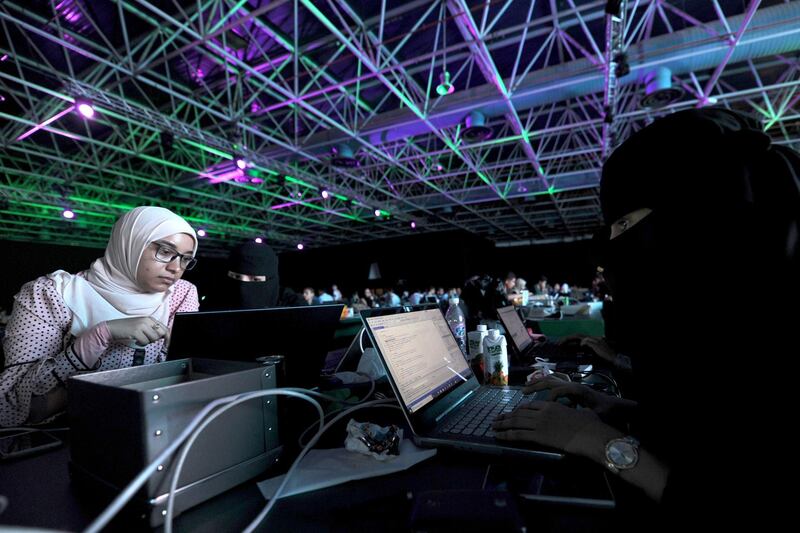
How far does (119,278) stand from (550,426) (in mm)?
1733

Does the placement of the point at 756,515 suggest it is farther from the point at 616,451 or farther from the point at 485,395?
the point at 485,395

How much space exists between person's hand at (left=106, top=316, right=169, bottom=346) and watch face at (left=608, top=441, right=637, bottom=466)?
4.28 feet

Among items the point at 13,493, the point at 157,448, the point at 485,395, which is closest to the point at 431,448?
the point at 485,395

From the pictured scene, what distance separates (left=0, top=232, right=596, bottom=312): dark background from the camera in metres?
17.9

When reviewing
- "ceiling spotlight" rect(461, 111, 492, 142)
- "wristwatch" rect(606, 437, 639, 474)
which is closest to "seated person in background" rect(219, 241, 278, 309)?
"wristwatch" rect(606, 437, 639, 474)

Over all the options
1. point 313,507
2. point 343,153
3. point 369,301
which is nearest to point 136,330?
point 313,507

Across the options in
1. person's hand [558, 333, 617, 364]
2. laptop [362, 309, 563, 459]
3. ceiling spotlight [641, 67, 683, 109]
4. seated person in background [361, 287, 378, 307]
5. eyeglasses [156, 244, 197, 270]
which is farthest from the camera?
seated person in background [361, 287, 378, 307]

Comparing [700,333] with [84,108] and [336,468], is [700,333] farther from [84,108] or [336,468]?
[84,108]

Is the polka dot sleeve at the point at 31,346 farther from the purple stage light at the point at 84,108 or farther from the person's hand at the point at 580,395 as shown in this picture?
the purple stage light at the point at 84,108

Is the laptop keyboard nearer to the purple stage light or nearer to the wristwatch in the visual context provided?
the wristwatch

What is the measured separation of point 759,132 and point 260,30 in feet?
19.3

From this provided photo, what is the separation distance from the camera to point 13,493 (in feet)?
2.37

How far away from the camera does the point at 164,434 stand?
24.2 inches

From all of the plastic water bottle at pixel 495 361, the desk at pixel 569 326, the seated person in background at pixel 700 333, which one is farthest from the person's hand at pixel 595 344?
the desk at pixel 569 326
